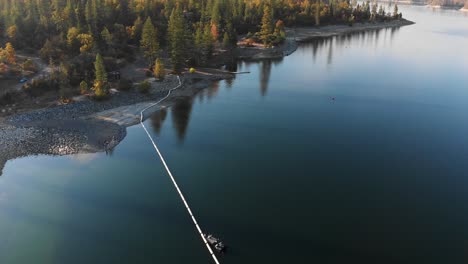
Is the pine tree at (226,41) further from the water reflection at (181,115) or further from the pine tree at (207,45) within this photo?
the water reflection at (181,115)

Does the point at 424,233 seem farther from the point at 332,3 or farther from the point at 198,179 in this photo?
the point at 332,3

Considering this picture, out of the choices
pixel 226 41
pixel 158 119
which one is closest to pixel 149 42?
pixel 158 119

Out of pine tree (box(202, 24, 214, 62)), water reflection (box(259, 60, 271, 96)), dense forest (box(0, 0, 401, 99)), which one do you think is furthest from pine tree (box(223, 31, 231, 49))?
water reflection (box(259, 60, 271, 96))

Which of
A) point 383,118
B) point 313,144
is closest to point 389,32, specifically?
point 383,118

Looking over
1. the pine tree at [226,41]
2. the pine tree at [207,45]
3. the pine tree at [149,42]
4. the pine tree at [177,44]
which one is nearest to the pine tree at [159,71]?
the pine tree at [177,44]

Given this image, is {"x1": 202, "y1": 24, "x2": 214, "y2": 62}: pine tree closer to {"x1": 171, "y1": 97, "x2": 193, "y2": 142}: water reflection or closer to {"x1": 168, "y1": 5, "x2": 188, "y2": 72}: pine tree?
{"x1": 168, "y1": 5, "x2": 188, "y2": 72}: pine tree

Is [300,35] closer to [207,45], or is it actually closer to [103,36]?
[207,45]

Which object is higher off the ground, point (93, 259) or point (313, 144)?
point (313, 144)
